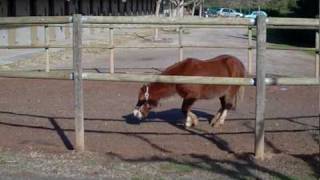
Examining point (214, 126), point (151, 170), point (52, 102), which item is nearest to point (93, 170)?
point (151, 170)

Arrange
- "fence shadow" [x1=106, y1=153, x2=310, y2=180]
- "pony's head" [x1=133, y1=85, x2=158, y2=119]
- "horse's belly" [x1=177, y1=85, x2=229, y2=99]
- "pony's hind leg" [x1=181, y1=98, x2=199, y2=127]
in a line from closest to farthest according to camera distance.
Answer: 1. "fence shadow" [x1=106, y1=153, x2=310, y2=180]
2. "pony's head" [x1=133, y1=85, x2=158, y2=119]
3. "horse's belly" [x1=177, y1=85, x2=229, y2=99]
4. "pony's hind leg" [x1=181, y1=98, x2=199, y2=127]

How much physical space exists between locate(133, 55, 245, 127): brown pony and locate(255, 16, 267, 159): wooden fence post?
241cm

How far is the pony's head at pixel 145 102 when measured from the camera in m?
9.24

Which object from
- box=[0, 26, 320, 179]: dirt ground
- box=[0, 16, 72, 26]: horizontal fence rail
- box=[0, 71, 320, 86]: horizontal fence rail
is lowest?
box=[0, 26, 320, 179]: dirt ground

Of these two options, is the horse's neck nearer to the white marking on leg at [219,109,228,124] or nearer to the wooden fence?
the white marking on leg at [219,109,228,124]

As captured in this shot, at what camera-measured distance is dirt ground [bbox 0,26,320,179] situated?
657 centimetres

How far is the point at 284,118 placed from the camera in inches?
423

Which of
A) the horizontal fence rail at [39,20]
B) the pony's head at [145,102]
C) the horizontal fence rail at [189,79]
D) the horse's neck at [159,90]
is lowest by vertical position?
the pony's head at [145,102]

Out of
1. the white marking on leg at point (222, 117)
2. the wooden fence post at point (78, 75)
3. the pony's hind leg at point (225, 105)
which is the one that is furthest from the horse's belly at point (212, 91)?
the wooden fence post at point (78, 75)

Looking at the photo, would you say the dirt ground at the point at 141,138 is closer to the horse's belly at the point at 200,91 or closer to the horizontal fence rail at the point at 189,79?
the horse's belly at the point at 200,91

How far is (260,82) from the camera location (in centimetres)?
701

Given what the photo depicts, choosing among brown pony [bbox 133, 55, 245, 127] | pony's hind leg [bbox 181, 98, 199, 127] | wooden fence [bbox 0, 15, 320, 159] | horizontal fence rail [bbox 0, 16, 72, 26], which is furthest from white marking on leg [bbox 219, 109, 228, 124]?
horizontal fence rail [bbox 0, 16, 72, 26]

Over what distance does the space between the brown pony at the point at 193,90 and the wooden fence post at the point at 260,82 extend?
2412 mm

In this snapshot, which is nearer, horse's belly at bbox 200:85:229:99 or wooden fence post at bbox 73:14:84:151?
wooden fence post at bbox 73:14:84:151
